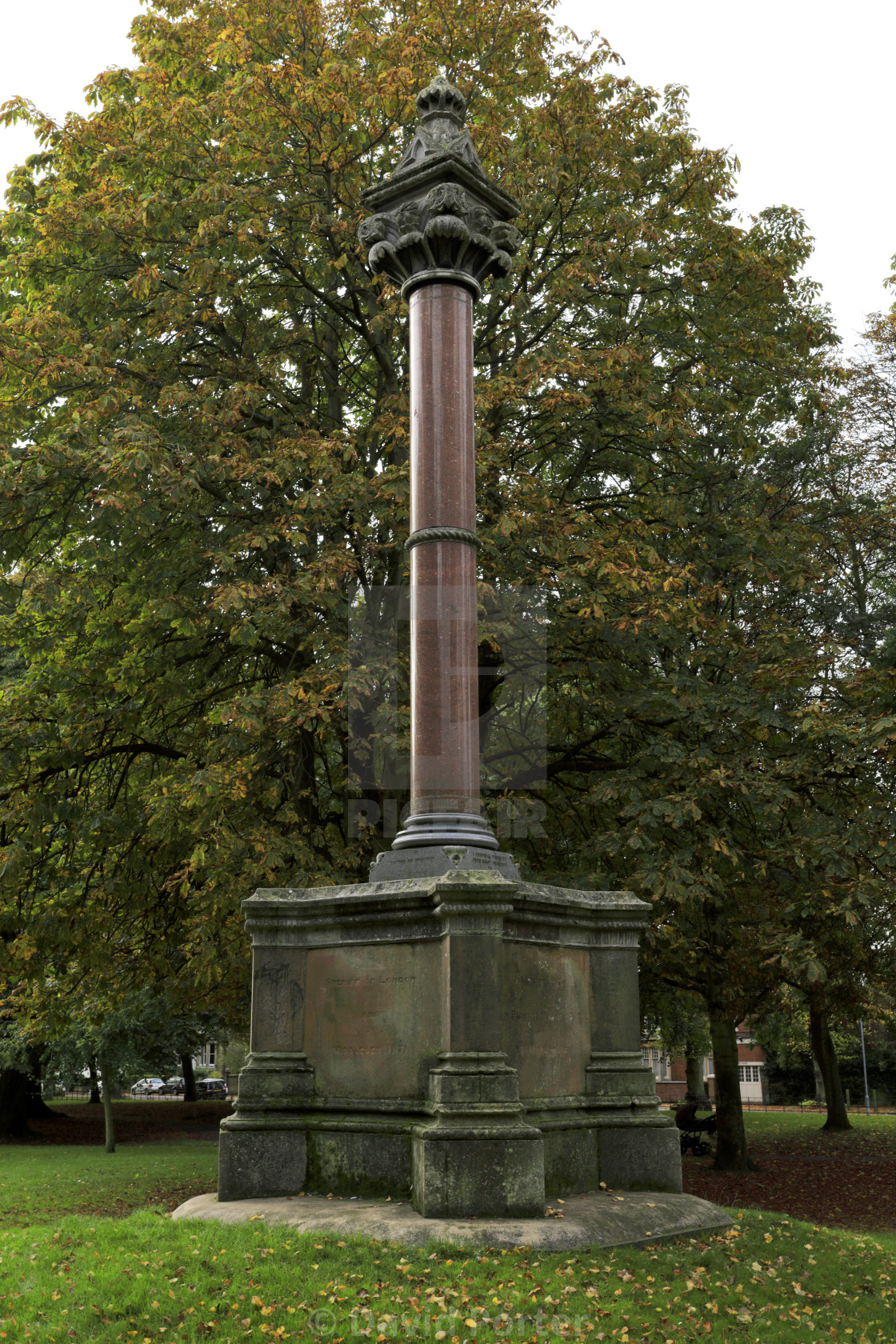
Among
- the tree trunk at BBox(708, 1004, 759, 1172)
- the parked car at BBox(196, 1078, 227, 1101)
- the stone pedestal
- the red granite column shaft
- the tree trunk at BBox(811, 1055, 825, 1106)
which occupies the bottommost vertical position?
the parked car at BBox(196, 1078, 227, 1101)

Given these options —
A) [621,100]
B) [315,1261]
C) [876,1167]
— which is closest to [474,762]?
[315,1261]

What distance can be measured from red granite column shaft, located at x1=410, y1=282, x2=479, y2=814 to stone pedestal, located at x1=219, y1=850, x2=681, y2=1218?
2.35 feet

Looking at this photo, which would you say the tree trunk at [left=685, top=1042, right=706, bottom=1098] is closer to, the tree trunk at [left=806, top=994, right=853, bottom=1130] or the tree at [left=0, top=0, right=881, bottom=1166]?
the tree trunk at [left=806, top=994, right=853, bottom=1130]

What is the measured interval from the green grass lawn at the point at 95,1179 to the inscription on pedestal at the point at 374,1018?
765 centimetres

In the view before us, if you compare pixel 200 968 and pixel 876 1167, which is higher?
pixel 200 968

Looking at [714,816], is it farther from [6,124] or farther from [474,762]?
[6,124]

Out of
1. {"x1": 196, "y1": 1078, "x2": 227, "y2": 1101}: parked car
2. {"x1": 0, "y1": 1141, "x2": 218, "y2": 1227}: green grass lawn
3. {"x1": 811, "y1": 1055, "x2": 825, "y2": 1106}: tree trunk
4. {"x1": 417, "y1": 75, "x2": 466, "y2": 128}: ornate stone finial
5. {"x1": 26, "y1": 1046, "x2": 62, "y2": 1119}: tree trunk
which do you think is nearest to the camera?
{"x1": 417, "y1": 75, "x2": 466, "y2": 128}: ornate stone finial

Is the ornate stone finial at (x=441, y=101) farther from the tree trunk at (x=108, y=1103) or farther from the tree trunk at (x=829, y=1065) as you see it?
the tree trunk at (x=108, y=1103)

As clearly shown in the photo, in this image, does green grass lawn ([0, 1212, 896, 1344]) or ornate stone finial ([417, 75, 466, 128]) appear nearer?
green grass lawn ([0, 1212, 896, 1344])

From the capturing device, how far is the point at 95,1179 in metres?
18.7

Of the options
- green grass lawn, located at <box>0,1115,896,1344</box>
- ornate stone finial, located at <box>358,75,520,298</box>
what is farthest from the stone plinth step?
ornate stone finial, located at <box>358,75,520,298</box>

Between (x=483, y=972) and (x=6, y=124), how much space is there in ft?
38.9

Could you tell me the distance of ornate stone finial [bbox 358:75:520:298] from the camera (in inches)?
367

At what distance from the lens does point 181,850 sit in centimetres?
1315
